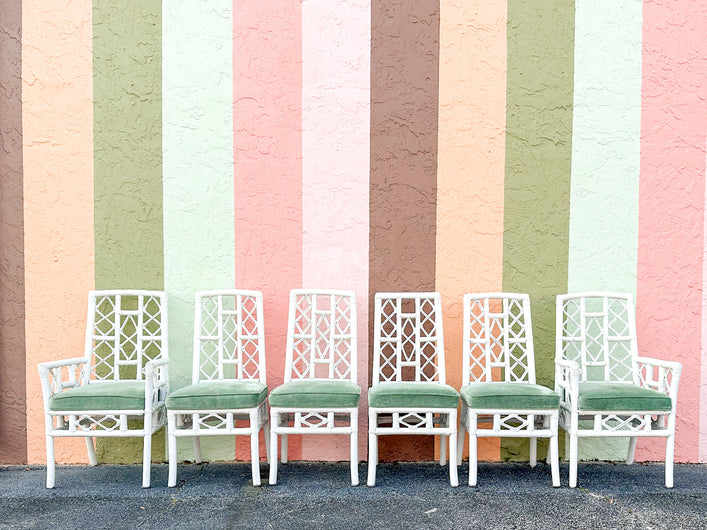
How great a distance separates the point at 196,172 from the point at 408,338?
1.79 metres

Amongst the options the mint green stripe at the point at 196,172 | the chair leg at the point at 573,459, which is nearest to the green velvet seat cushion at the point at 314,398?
the mint green stripe at the point at 196,172

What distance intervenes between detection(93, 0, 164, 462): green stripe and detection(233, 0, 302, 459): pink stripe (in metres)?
0.55

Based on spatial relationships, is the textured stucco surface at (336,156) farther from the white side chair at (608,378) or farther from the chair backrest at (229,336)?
the white side chair at (608,378)

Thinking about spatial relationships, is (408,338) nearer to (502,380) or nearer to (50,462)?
(502,380)

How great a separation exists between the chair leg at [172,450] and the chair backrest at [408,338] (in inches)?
47.8

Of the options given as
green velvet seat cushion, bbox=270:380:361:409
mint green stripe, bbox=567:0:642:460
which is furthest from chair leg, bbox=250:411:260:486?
mint green stripe, bbox=567:0:642:460

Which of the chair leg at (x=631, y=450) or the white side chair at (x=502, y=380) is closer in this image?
the white side chair at (x=502, y=380)

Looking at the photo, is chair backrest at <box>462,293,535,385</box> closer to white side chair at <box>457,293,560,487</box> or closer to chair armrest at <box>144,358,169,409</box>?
white side chair at <box>457,293,560,487</box>

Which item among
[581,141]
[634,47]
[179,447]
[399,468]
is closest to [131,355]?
[179,447]

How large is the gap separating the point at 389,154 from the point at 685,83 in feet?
6.64

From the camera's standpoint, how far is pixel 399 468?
3545 millimetres

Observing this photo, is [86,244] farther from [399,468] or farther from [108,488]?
[399,468]

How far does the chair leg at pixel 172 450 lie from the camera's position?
3141mm

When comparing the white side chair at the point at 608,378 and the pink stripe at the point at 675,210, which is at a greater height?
the pink stripe at the point at 675,210
